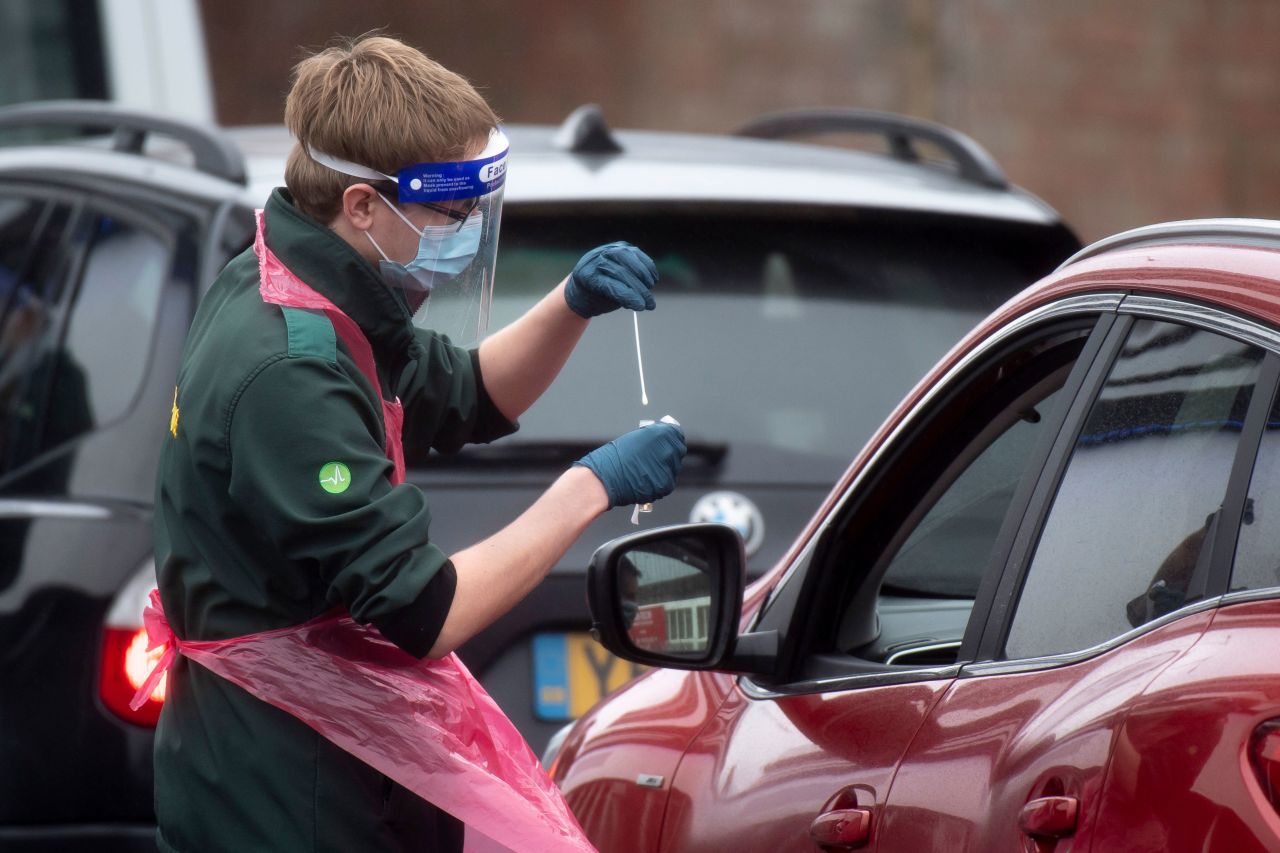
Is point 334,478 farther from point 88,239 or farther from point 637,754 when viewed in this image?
point 88,239

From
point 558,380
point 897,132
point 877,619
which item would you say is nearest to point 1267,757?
point 877,619

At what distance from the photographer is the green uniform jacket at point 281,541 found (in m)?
2.33

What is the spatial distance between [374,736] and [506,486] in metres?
1.32

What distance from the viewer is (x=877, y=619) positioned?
2.77m

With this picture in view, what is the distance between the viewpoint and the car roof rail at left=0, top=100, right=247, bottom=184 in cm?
410

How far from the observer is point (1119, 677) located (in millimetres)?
1863

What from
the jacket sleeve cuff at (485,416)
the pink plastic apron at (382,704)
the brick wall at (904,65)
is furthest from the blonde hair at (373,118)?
the brick wall at (904,65)

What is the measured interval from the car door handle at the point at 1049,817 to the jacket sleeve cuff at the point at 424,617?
0.74 meters

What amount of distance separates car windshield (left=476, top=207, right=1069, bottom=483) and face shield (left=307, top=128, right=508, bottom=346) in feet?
3.64

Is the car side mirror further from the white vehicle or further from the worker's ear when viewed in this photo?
the white vehicle

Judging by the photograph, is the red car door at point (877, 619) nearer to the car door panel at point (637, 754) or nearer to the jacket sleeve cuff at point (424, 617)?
the car door panel at point (637, 754)

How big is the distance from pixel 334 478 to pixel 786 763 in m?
0.65

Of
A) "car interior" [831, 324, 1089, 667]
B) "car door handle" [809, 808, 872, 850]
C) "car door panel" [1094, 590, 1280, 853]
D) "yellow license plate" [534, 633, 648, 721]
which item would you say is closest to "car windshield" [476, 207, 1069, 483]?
"yellow license plate" [534, 633, 648, 721]

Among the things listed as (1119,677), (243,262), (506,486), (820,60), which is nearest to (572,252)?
(506,486)
